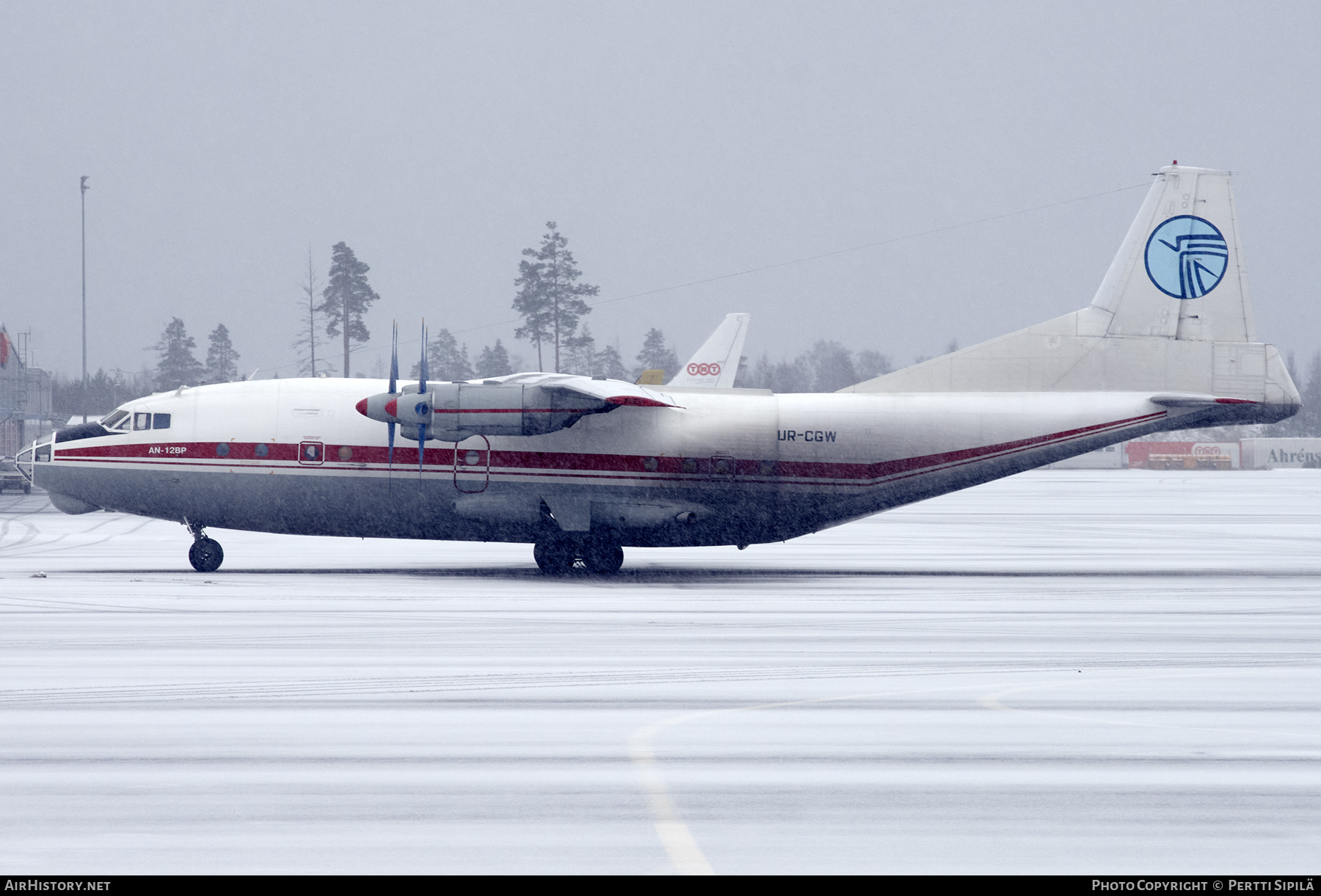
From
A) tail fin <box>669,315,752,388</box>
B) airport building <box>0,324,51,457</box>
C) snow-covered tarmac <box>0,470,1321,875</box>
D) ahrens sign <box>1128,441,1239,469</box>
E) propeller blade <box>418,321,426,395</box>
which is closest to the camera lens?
snow-covered tarmac <box>0,470,1321,875</box>

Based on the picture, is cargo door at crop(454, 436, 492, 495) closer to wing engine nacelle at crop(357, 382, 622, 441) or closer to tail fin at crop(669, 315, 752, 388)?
wing engine nacelle at crop(357, 382, 622, 441)

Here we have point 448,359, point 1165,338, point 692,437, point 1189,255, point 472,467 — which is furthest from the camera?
point 448,359

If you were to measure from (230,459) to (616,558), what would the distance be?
792cm

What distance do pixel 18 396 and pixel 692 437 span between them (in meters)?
75.8

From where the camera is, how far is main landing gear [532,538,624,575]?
2445 centimetres

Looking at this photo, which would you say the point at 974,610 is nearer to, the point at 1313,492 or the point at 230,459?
the point at 230,459

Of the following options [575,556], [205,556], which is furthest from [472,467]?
[205,556]

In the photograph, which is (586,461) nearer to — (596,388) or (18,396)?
(596,388)

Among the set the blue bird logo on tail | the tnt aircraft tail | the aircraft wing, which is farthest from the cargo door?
the blue bird logo on tail

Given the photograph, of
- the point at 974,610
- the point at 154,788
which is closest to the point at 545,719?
the point at 154,788

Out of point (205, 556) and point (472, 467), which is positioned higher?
point (472, 467)

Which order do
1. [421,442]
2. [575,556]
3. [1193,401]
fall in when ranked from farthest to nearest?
[575,556], [1193,401], [421,442]

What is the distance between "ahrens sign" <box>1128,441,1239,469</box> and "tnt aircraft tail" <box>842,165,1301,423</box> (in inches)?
3622

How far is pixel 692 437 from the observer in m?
24.1
